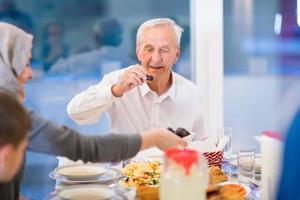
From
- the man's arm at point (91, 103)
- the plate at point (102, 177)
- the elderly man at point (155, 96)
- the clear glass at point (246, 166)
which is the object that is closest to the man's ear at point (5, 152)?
the plate at point (102, 177)

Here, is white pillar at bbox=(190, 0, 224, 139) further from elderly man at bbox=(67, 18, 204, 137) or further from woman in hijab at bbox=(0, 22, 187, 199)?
woman in hijab at bbox=(0, 22, 187, 199)

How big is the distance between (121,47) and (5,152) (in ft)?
6.49

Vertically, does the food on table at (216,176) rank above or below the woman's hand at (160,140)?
below

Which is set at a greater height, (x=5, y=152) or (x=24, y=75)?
(x=24, y=75)

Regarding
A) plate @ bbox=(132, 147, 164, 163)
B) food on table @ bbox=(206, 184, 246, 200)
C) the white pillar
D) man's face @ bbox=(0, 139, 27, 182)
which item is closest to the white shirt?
the white pillar

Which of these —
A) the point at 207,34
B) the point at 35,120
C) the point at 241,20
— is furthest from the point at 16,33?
the point at 241,20

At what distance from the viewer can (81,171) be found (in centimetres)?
166

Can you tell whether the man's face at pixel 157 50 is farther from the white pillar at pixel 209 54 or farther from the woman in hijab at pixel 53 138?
the woman in hijab at pixel 53 138

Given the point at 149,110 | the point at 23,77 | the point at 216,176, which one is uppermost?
the point at 23,77

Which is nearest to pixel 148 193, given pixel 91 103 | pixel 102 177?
pixel 102 177

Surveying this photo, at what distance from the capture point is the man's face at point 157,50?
242 cm

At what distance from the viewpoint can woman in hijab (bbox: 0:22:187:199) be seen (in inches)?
54.9

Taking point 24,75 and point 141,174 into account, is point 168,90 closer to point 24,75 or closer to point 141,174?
point 141,174

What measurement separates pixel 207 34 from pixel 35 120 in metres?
1.66
